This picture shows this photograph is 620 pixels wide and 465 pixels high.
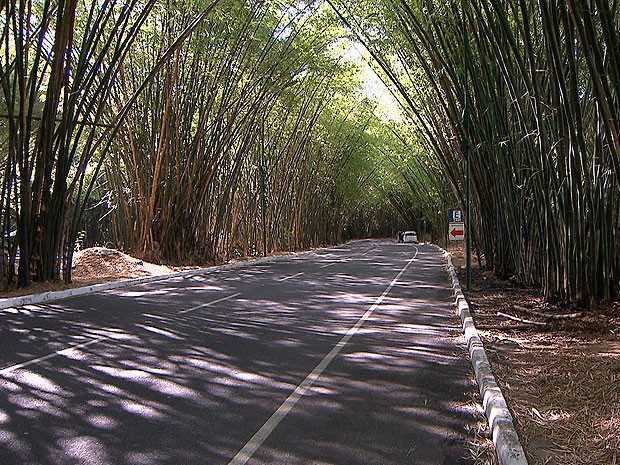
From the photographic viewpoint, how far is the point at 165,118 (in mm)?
18406

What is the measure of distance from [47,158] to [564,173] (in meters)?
8.86

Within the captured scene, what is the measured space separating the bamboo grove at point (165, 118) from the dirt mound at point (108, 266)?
1.77 m

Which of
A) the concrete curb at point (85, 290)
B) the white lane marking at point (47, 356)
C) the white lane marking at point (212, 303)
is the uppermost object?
the concrete curb at point (85, 290)

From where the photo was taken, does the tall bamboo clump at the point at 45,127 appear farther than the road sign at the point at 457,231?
No

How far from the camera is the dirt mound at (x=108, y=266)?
55.2 ft

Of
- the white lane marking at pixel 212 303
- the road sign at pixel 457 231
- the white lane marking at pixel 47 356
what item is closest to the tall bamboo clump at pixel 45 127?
the white lane marking at pixel 212 303

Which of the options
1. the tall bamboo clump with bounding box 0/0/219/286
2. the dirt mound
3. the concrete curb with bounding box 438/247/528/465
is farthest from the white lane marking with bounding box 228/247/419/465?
the dirt mound

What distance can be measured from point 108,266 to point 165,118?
13.9ft

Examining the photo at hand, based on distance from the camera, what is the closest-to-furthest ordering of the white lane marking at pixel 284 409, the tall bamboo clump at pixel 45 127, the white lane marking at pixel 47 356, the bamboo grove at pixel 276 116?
the white lane marking at pixel 284 409 < the white lane marking at pixel 47 356 < the bamboo grove at pixel 276 116 < the tall bamboo clump at pixel 45 127

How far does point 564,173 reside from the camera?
8070 millimetres

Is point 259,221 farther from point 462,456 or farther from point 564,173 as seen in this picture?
point 462,456

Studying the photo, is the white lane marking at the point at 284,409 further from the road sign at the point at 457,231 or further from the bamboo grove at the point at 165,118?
the bamboo grove at the point at 165,118

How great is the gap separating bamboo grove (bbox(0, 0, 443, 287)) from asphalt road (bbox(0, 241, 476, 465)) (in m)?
Answer: 3.21

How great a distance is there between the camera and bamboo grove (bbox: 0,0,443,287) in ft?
40.2
